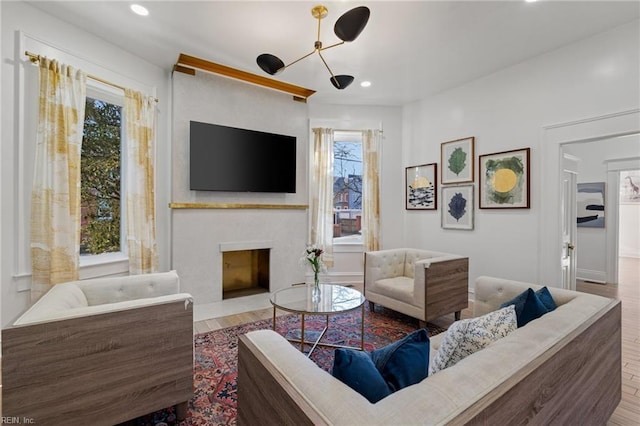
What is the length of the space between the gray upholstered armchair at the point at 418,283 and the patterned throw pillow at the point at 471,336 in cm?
166

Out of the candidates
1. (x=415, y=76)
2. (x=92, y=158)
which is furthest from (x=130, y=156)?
(x=415, y=76)

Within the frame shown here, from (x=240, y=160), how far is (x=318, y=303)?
2373 millimetres

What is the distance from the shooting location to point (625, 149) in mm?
5086

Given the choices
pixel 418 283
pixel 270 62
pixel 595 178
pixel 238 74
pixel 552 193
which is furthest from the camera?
pixel 595 178

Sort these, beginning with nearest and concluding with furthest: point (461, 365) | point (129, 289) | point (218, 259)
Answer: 1. point (461, 365)
2. point (129, 289)
3. point (218, 259)

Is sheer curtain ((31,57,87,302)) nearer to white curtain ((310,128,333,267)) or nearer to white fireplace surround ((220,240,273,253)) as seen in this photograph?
white fireplace surround ((220,240,273,253))

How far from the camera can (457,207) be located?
4324 mm

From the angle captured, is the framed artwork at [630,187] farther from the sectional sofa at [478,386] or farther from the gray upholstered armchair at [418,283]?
the sectional sofa at [478,386]

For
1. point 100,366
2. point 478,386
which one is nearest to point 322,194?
point 100,366

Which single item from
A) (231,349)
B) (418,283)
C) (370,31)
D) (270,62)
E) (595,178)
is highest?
(370,31)

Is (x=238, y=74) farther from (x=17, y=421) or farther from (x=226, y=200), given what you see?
(x=17, y=421)

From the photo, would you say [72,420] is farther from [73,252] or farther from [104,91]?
[104,91]

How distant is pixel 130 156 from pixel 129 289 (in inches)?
70.2

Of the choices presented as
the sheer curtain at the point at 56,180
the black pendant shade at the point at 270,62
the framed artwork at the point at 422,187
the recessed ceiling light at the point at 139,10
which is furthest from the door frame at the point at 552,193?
the sheer curtain at the point at 56,180
